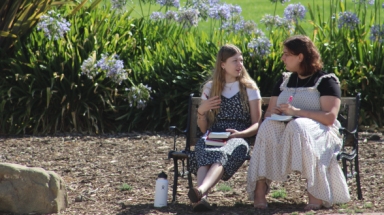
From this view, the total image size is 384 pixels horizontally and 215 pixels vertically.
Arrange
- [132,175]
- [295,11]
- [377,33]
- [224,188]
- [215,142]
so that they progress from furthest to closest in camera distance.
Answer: [295,11], [377,33], [132,175], [224,188], [215,142]

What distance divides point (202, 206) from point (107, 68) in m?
3.37

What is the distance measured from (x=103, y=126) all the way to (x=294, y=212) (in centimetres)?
386

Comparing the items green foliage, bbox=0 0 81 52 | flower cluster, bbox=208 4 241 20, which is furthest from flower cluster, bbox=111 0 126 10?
flower cluster, bbox=208 4 241 20

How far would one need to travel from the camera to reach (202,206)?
4.93 m

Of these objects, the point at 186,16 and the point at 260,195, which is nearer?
the point at 260,195

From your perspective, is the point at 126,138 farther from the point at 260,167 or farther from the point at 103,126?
the point at 260,167

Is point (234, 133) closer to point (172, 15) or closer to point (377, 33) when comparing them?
point (377, 33)

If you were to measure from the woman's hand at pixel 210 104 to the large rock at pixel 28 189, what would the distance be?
116cm

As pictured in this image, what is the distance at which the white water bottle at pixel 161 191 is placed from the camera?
16.9 feet

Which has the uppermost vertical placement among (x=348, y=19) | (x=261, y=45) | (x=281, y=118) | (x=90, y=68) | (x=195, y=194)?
(x=348, y=19)

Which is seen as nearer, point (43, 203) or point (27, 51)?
point (43, 203)

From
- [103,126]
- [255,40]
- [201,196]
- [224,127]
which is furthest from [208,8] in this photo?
[201,196]

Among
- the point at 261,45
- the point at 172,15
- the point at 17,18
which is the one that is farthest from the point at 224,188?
the point at 17,18

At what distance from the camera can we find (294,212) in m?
4.89
